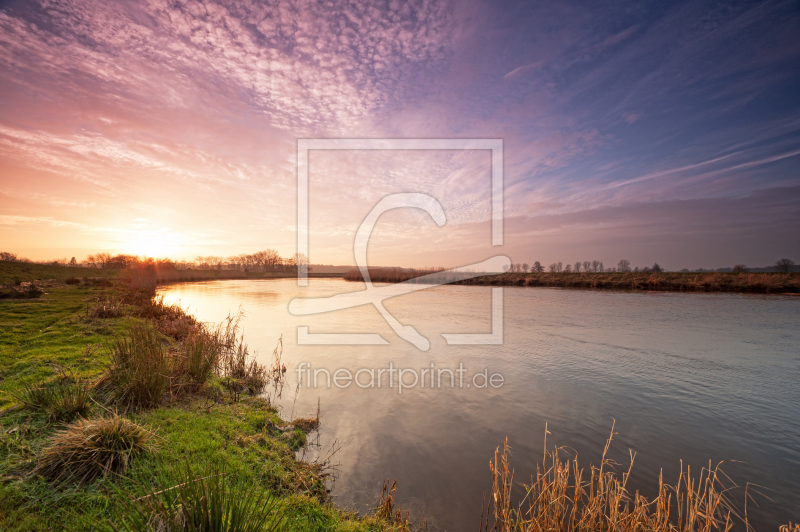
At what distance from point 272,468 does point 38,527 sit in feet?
9.31

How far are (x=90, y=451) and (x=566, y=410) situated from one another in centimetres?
1030

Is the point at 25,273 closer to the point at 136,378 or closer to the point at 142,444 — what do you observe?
the point at 136,378

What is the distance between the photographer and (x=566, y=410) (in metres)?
9.01

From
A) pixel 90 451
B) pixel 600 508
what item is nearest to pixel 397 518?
pixel 600 508

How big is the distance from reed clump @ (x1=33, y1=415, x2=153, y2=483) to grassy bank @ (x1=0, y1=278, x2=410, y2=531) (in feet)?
0.04

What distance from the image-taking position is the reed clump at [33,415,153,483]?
4.09 m

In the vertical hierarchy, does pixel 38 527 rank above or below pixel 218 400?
above

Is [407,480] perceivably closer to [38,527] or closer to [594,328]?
[38,527]

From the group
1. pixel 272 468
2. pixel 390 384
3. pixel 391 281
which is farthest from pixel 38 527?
pixel 391 281

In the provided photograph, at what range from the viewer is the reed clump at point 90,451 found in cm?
409

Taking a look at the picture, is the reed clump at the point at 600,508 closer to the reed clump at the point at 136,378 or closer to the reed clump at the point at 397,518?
the reed clump at the point at 397,518

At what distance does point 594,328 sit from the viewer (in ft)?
64.2

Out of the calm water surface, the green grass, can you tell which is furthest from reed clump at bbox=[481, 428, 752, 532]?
the green grass

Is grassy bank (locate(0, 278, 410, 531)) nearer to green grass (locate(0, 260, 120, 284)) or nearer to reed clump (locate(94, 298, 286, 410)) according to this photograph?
reed clump (locate(94, 298, 286, 410))
